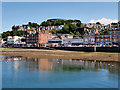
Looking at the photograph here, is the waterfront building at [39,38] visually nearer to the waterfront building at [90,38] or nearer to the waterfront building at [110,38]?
the waterfront building at [90,38]

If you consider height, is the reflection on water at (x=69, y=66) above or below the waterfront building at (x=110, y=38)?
below

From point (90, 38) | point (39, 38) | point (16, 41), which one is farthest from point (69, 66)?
point (16, 41)

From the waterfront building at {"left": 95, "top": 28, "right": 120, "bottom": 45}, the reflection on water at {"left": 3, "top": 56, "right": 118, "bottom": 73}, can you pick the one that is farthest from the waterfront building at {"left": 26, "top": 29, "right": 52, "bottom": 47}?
the reflection on water at {"left": 3, "top": 56, "right": 118, "bottom": 73}

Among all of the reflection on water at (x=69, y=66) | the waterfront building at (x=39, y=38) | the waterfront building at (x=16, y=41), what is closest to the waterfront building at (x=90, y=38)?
the waterfront building at (x=39, y=38)

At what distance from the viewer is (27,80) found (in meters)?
20.2

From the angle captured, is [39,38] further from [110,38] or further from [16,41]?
[110,38]

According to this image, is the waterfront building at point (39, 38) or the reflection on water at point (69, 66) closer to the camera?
the reflection on water at point (69, 66)

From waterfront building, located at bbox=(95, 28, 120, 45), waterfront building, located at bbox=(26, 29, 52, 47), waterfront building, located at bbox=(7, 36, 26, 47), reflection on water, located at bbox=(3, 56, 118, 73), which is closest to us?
reflection on water, located at bbox=(3, 56, 118, 73)

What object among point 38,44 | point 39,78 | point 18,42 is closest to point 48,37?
point 38,44

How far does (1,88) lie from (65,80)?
611cm

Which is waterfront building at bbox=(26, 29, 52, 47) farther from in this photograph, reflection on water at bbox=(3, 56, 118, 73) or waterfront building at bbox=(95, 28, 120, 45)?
reflection on water at bbox=(3, 56, 118, 73)

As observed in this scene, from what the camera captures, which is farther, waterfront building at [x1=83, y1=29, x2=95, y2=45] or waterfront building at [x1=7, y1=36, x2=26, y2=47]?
waterfront building at [x1=7, y1=36, x2=26, y2=47]

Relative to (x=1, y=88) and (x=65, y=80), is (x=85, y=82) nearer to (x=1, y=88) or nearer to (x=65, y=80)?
(x=65, y=80)

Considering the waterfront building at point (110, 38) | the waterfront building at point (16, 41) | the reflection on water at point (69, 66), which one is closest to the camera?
the reflection on water at point (69, 66)
